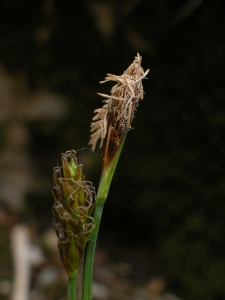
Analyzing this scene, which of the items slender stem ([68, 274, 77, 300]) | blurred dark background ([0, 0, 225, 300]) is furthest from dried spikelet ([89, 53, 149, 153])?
blurred dark background ([0, 0, 225, 300])

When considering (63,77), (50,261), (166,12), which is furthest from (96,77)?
(50,261)

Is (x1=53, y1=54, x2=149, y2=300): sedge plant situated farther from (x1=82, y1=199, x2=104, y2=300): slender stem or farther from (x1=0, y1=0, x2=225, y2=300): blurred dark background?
(x1=0, y1=0, x2=225, y2=300): blurred dark background

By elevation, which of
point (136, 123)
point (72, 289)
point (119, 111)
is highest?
point (136, 123)

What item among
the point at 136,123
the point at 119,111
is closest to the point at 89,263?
the point at 119,111

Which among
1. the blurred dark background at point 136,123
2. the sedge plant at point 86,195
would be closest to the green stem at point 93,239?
the sedge plant at point 86,195

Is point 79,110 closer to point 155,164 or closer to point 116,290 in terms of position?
point 155,164

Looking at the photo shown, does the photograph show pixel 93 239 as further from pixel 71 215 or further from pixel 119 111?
pixel 119 111

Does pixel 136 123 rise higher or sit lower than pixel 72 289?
higher
